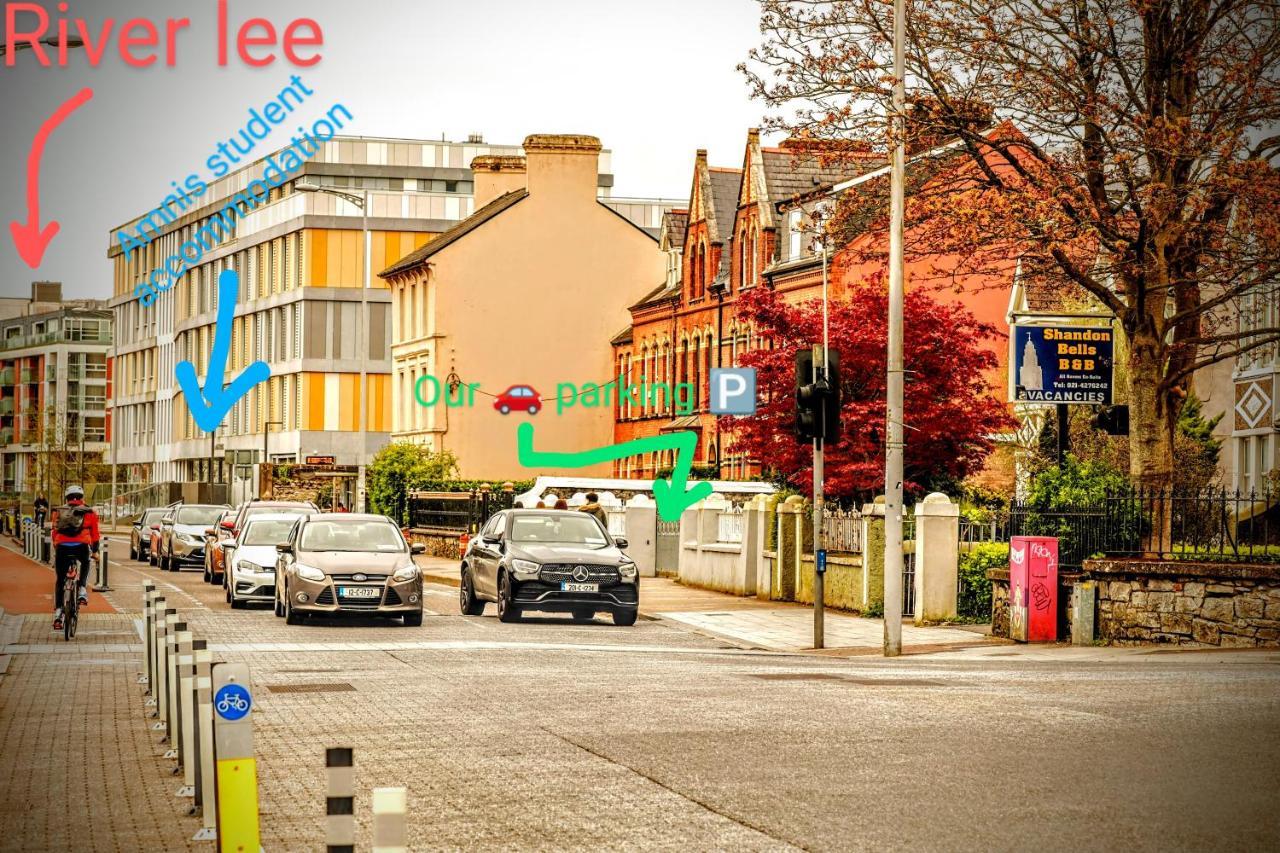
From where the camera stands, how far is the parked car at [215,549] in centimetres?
3700

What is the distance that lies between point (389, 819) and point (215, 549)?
3315 centimetres

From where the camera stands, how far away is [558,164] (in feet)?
236

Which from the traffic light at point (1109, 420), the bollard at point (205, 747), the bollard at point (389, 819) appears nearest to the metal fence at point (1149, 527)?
the traffic light at point (1109, 420)

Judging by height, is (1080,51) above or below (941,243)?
above

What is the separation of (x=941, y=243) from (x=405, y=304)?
52.0 m

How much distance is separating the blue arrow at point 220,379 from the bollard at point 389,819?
302ft

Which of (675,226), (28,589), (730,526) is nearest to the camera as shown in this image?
(730,526)

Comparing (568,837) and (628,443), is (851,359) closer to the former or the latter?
(568,837)

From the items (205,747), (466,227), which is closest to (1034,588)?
(205,747)

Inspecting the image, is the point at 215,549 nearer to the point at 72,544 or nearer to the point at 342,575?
the point at 342,575

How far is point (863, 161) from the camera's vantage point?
2645 cm

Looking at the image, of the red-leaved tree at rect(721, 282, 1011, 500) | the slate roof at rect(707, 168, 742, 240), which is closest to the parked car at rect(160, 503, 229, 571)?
the red-leaved tree at rect(721, 282, 1011, 500)

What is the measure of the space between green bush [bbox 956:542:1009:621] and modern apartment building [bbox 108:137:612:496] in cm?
5698

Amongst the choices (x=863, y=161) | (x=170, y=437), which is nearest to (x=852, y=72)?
(x=863, y=161)
